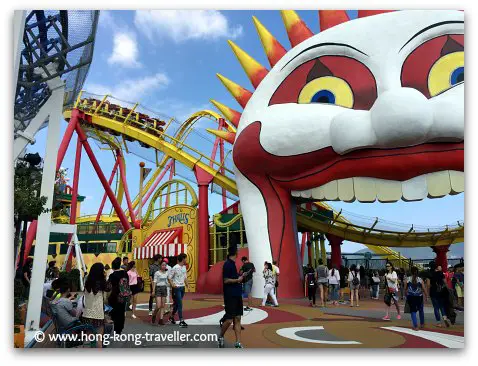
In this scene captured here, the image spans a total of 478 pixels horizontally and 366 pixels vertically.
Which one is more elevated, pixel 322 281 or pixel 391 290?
pixel 391 290

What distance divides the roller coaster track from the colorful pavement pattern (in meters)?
5.80

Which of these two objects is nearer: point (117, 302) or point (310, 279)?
point (117, 302)

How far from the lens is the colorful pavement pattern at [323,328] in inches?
235

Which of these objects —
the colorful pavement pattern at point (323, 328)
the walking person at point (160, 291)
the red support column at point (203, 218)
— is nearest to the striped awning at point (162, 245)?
the red support column at point (203, 218)

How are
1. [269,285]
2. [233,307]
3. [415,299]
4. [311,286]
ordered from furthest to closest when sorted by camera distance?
[311,286], [269,285], [415,299], [233,307]

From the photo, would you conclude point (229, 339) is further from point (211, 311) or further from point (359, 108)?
point (359, 108)

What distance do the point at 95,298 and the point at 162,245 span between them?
346 inches

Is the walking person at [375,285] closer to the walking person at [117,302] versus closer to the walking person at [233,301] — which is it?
the walking person at [233,301]

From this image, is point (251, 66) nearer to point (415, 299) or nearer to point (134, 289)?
point (134, 289)

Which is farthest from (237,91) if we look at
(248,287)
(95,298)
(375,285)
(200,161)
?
(95,298)

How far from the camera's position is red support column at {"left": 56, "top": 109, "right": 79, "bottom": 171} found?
16.0 meters

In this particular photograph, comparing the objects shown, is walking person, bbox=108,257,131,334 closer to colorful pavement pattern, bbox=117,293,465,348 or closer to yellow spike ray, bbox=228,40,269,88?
colorful pavement pattern, bbox=117,293,465,348

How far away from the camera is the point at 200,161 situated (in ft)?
48.7

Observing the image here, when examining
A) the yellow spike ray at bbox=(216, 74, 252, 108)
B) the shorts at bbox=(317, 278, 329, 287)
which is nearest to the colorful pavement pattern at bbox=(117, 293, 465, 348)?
the shorts at bbox=(317, 278, 329, 287)
